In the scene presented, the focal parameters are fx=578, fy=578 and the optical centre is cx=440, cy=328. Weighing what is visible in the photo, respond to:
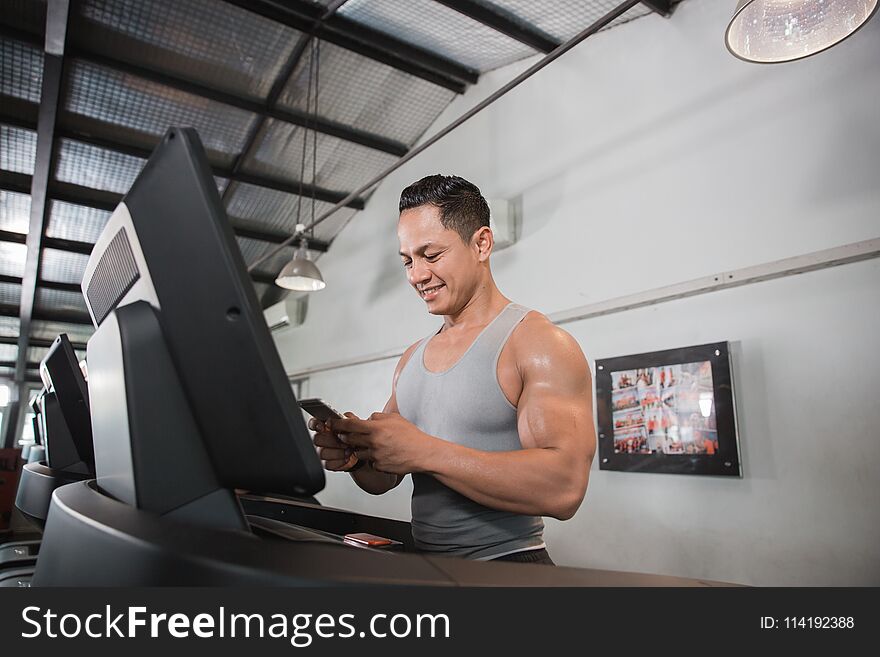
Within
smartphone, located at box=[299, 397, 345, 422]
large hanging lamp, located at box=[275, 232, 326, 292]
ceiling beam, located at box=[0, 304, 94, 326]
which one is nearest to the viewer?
smartphone, located at box=[299, 397, 345, 422]

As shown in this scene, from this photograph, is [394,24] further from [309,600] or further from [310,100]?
[309,600]

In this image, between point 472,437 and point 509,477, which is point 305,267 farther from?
point 509,477

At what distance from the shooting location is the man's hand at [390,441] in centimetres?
87

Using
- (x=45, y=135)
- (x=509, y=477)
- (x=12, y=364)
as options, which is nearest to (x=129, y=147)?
(x=45, y=135)

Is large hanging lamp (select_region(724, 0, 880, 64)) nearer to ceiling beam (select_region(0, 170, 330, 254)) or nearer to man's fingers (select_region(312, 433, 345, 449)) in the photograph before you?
man's fingers (select_region(312, 433, 345, 449))

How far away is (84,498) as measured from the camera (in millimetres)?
629

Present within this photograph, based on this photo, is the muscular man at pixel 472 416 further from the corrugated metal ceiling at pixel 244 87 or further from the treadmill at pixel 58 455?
the corrugated metal ceiling at pixel 244 87

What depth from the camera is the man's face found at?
135 centimetres

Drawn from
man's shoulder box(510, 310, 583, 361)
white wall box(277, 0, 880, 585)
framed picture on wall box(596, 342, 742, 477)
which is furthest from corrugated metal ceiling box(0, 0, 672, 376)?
man's shoulder box(510, 310, 583, 361)

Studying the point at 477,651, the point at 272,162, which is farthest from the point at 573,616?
the point at 272,162

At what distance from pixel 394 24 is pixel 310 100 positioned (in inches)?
44.9

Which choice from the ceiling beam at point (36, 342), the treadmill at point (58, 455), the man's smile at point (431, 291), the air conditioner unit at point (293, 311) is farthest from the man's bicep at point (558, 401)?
the ceiling beam at point (36, 342)

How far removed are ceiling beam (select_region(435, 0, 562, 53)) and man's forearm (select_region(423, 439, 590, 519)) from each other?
387 cm

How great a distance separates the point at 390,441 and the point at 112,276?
43cm
